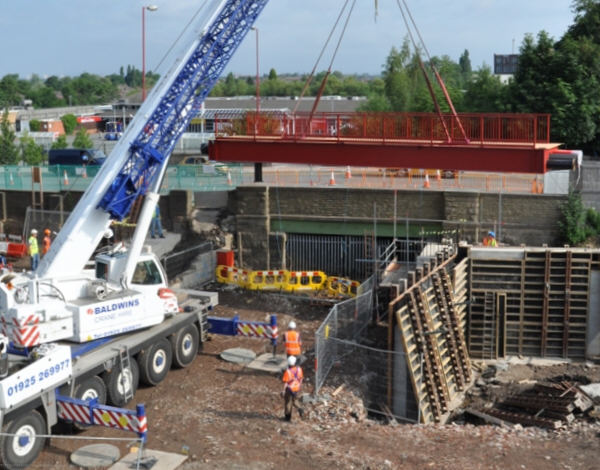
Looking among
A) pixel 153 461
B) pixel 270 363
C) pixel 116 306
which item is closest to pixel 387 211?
pixel 270 363

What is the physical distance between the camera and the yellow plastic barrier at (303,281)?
23.8 meters

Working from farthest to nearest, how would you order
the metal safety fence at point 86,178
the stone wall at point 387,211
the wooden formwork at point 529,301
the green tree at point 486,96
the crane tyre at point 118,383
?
the green tree at point 486,96 → the metal safety fence at point 86,178 → the stone wall at point 387,211 → the wooden formwork at point 529,301 → the crane tyre at point 118,383

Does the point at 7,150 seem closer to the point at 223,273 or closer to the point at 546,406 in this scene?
the point at 223,273

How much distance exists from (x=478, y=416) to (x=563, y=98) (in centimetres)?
2407

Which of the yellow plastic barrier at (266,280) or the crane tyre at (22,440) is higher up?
the yellow plastic barrier at (266,280)

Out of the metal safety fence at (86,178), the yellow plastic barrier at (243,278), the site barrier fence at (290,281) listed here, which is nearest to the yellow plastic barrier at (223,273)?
the site barrier fence at (290,281)

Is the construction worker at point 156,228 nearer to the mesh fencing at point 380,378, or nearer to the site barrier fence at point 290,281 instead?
the site barrier fence at point 290,281

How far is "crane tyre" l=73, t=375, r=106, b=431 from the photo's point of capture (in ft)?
42.8

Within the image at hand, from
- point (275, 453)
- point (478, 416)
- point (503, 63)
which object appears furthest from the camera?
point (503, 63)

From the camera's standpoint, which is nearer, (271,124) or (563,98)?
(271,124)

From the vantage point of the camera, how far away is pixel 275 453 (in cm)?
1238

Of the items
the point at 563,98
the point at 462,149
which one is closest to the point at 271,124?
the point at 462,149

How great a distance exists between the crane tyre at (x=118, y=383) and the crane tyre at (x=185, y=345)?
173 cm

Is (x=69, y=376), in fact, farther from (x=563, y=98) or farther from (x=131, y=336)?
(x=563, y=98)
